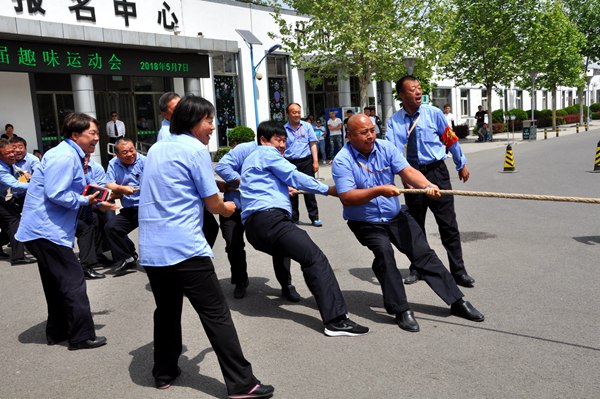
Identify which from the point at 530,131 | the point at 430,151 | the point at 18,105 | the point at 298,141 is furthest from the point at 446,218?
the point at 530,131

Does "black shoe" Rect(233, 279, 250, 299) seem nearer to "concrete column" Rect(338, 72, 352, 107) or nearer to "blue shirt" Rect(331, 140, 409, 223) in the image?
"blue shirt" Rect(331, 140, 409, 223)

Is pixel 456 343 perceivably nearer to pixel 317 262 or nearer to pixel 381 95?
pixel 317 262

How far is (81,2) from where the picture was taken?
1611 cm

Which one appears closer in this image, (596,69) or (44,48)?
(44,48)

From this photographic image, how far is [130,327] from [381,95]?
26.9 m

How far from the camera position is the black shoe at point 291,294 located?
540cm

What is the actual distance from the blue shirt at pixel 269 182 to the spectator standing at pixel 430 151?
49.5 inches

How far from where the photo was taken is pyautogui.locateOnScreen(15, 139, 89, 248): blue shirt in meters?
4.20

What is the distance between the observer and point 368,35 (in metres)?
19.7

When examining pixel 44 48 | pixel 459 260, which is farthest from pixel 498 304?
pixel 44 48

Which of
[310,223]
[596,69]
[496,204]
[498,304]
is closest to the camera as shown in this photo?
[498,304]

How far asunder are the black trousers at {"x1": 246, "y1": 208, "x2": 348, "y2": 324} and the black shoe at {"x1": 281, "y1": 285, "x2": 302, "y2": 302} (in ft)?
2.71

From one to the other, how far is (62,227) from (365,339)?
2501 millimetres

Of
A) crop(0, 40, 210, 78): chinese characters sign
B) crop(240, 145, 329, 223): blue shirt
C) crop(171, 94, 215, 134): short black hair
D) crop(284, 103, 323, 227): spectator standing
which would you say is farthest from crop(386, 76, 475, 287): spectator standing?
crop(0, 40, 210, 78): chinese characters sign
